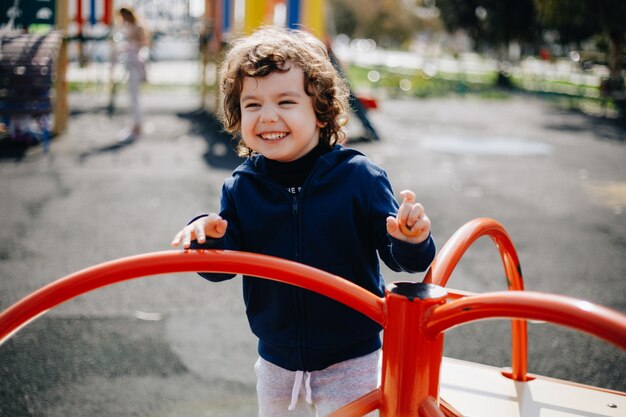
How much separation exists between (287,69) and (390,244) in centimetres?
54

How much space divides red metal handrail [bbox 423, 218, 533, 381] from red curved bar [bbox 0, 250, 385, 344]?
0.78 ft

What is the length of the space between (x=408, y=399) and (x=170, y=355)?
2210 millimetres

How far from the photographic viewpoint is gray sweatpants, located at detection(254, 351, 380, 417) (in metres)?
1.85

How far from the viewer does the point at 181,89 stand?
1673 cm

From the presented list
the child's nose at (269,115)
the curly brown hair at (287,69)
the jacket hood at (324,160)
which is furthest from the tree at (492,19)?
the child's nose at (269,115)

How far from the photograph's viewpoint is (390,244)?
1.77m

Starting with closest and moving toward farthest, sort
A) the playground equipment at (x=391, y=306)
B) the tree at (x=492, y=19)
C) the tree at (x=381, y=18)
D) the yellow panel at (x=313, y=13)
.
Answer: the playground equipment at (x=391, y=306)
the yellow panel at (x=313, y=13)
the tree at (x=492, y=19)
the tree at (x=381, y=18)

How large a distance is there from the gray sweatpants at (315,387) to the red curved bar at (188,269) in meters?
0.53

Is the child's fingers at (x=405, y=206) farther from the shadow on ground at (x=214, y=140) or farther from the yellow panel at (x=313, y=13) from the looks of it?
the yellow panel at (x=313, y=13)

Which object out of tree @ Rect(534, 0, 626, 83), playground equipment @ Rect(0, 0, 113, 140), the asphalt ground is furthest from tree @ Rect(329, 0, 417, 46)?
playground equipment @ Rect(0, 0, 113, 140)

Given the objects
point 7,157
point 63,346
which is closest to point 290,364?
point 63,346

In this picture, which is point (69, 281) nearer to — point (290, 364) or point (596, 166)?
point (290, 364)

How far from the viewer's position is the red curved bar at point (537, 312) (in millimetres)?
1085

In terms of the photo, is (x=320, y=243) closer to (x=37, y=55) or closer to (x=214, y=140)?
(x=37, y=55)
